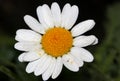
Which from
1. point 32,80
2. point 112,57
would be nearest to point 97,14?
point 112,57

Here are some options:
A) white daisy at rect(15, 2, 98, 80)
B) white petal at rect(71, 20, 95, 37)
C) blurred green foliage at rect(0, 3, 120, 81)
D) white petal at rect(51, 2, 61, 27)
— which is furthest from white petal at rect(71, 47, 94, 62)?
blurred green foliage at rect(0, 3, 120, 81)

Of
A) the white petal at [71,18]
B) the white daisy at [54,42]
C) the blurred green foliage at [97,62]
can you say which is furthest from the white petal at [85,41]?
the blurred green foliage at [97,62]

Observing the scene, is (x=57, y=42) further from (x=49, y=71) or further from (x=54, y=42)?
(x=49, y=71)

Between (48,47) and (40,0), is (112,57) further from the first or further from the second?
(40,0)

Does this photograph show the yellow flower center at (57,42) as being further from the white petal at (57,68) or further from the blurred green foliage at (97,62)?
the blurred green foliage at (97,62)

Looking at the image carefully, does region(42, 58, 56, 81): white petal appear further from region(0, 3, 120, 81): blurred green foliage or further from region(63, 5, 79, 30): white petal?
region(0, 3, 120, 81): blurred green foliage

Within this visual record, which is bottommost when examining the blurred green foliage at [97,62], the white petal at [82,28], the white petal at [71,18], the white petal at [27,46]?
the blurred green foliage at [97,62]

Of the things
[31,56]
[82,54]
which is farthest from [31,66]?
[82,54]
